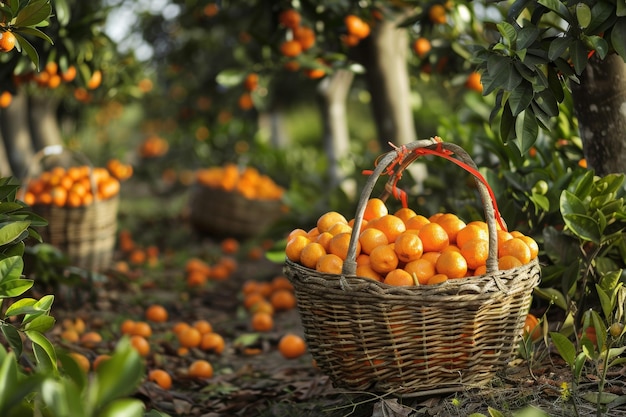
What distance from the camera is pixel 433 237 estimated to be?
228 centimetres

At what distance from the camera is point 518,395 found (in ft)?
7.37

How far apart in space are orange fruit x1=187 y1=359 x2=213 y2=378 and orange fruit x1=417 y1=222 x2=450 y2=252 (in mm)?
1285

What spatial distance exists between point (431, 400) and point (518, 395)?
270 millimetres

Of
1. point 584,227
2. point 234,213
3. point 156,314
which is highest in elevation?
point 584,227

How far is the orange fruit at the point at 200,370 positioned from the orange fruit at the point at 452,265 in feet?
4.40

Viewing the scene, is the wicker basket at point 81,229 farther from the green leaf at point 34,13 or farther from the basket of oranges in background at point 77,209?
the green leaf at point 34,13

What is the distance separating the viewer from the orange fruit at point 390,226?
2311 mm

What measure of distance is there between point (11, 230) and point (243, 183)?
3977 mm

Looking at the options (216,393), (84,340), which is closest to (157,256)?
(84,340)

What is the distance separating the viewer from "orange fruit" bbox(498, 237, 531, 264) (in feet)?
7.39

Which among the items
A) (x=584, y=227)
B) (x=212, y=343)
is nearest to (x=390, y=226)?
(x=584, y=227)

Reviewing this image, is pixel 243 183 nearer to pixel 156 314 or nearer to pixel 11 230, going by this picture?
pixel 156 314

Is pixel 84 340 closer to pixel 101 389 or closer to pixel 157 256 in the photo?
pixel 101 389

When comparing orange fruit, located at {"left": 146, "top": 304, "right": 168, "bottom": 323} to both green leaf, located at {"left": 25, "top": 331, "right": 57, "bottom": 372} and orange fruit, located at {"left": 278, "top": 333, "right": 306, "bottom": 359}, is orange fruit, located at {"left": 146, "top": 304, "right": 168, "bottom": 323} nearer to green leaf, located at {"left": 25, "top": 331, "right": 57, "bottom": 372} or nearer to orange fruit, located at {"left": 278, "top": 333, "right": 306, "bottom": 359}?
orange fruit, located at {"left": 278, "top": 333, "right": 306, "bottom": 359}
